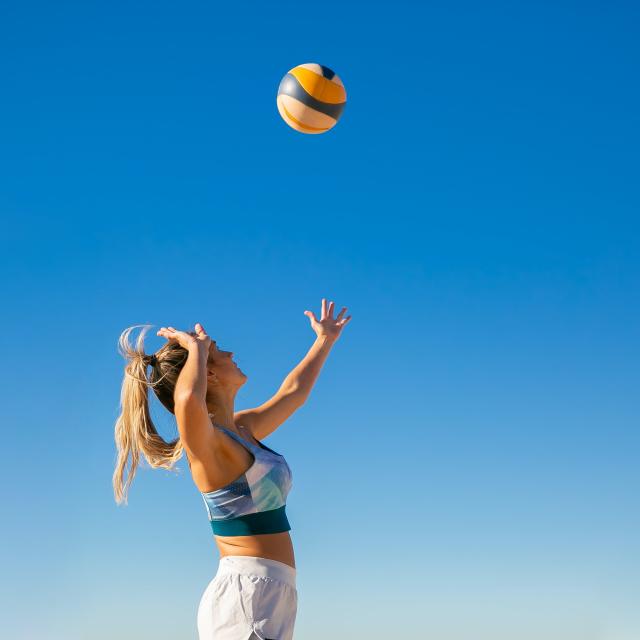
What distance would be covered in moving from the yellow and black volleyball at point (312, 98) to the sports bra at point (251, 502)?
4.86m

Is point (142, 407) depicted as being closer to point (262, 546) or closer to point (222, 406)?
point (222, 406)

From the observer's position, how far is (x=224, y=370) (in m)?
5.93

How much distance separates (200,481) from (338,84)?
5508mm

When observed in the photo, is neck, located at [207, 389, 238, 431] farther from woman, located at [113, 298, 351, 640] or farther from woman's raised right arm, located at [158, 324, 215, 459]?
woman's raised right arm, located at [158, 324, 215, 459]

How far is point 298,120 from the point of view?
9547 millimetres

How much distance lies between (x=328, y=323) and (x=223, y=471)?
2396 millimetres

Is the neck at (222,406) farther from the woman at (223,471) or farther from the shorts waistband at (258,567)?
the shorts waistband at (258,567)

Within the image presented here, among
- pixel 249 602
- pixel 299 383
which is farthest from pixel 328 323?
pixel 249 602

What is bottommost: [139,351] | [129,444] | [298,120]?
[129,444]

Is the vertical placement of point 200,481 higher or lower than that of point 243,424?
lower

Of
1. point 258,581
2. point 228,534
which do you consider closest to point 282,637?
point 258,581

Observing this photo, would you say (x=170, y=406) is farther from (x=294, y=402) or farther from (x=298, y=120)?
(x=298, y=120)

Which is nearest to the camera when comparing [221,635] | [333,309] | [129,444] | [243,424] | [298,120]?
[221,635]

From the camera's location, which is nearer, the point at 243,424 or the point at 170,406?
the point at 170,406
